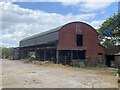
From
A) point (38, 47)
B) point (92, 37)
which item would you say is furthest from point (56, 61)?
point (38, 47)

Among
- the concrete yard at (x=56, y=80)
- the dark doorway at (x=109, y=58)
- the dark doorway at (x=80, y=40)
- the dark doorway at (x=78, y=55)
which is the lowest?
the concrete yard at (x=56, y=80)

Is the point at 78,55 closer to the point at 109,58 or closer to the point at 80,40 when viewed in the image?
the point at 80,40

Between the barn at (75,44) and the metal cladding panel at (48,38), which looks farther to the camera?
the metal cladding panel at (48,38)

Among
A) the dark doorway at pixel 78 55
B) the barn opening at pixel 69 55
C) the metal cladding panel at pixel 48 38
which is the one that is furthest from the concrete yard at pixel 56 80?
the dark doorway at pixel 78 55

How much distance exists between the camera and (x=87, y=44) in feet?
146

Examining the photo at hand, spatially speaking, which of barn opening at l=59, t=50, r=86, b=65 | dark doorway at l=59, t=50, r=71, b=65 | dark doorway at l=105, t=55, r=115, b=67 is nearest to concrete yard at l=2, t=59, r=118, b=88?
dark doorway at l=59, t=50, r=71, b=65

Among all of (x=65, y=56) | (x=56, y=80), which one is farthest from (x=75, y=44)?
(x=56, y=80)

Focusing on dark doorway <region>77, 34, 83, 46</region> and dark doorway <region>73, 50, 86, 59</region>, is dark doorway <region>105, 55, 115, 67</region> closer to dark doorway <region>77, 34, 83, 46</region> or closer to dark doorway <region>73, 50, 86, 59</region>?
dark doorway <region>73, 50, 86, 59</region>

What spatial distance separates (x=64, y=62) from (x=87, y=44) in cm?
551

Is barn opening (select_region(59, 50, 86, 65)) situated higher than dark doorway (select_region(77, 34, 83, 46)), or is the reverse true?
dark doorway (select_region(77, 34, 83, 46))

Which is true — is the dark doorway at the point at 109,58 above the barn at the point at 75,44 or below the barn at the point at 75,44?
below

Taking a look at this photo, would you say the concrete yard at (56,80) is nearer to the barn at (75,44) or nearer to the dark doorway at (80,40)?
the barn at (75,44)

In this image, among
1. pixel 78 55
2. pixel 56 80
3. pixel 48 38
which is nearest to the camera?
pixel 56 80

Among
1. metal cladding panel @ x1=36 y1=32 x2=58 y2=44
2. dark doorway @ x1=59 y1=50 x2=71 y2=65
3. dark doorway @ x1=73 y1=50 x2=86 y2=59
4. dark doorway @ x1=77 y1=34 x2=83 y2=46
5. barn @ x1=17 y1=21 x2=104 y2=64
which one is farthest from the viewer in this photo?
dark doorway @ x1=73 y1=50 x2=86 y2=59
